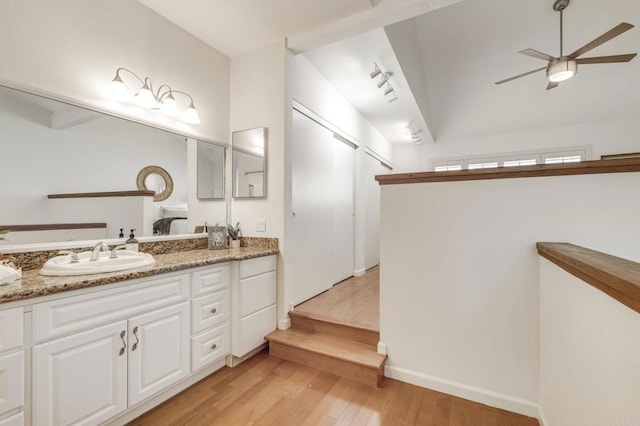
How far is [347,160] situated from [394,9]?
2.03 meters

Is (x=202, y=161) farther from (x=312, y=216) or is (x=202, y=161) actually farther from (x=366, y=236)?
(x=366, y=236)

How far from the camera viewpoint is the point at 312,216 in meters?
2.98

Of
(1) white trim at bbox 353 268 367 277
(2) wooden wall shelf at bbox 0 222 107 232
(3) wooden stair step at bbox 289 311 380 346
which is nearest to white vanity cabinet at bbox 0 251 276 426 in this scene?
(3) wooden stair step at bbox 289 311 380 346

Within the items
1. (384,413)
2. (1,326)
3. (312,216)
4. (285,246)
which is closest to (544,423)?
(384,413)

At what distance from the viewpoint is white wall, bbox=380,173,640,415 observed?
153 centimetres

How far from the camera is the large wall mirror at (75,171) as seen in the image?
1.50 meters

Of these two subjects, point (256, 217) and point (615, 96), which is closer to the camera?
point (256, 217)

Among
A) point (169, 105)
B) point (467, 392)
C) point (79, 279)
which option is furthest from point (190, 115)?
point (467, 392)

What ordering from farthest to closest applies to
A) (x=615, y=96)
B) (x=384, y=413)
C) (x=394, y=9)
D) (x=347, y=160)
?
(x=615, y=96)
(x=347, y=160)
(x=394, y=9)
(x=384, y=413)

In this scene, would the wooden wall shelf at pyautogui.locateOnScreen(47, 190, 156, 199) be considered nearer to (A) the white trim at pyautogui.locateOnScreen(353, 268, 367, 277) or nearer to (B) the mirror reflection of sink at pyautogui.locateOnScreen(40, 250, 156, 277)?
(B) the mirror reflection of sink at pyautogui.locateOnScreen(40, 250, 156, 277)

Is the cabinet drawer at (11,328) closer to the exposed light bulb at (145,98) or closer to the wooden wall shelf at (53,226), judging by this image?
the wooden wall shelf at (53,226)

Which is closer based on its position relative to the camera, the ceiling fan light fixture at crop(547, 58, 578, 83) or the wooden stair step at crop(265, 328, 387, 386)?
the wooden stair step at crop(265, 328, 387, 386)

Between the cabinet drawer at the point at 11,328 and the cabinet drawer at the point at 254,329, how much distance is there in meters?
1.23

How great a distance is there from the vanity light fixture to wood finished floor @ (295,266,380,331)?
199 centimetres
